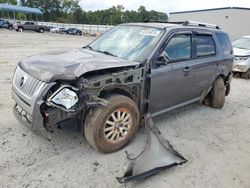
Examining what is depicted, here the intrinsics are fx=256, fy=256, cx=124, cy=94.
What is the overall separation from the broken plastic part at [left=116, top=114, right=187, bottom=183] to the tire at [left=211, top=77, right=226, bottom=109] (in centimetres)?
256

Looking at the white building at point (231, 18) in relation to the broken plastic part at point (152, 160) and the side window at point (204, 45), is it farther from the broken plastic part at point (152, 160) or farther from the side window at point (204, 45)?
the broken plastic part at point (152, 160)

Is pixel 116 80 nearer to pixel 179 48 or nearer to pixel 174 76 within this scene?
pixel 174 76

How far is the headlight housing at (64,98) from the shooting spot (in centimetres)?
311

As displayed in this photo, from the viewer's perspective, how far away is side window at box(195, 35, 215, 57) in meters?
4.96

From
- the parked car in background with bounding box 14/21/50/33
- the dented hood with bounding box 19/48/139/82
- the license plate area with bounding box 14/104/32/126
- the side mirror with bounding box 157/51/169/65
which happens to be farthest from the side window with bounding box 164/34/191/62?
the parked car in background with bounding box 14/21/50/33

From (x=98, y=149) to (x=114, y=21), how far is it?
271 ft

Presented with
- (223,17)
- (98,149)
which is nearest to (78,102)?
(98,149)

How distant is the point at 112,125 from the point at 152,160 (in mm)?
741

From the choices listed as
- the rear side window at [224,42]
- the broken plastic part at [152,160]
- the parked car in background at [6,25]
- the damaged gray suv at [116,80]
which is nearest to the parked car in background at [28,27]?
the parked car in background at [6,25]

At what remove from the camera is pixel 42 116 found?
3166 millimetres

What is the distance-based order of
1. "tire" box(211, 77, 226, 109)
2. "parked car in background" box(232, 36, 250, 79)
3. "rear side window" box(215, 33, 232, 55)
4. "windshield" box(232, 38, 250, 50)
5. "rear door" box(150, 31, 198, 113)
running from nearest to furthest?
"rear door" box(150, 31, 198, 113)
"rear side window" box(215, 33, 232, 55)
"tire" box(211, 77, 226, 109)
"parked car in background" box(232, 36, 250, 79)
"windshield" box(232, 38, 250, 50)

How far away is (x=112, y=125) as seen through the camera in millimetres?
3658

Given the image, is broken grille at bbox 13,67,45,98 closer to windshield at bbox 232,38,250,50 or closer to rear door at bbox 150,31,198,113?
rear door at bbox 150,31,198,113

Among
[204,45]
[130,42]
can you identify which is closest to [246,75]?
[204,45]
